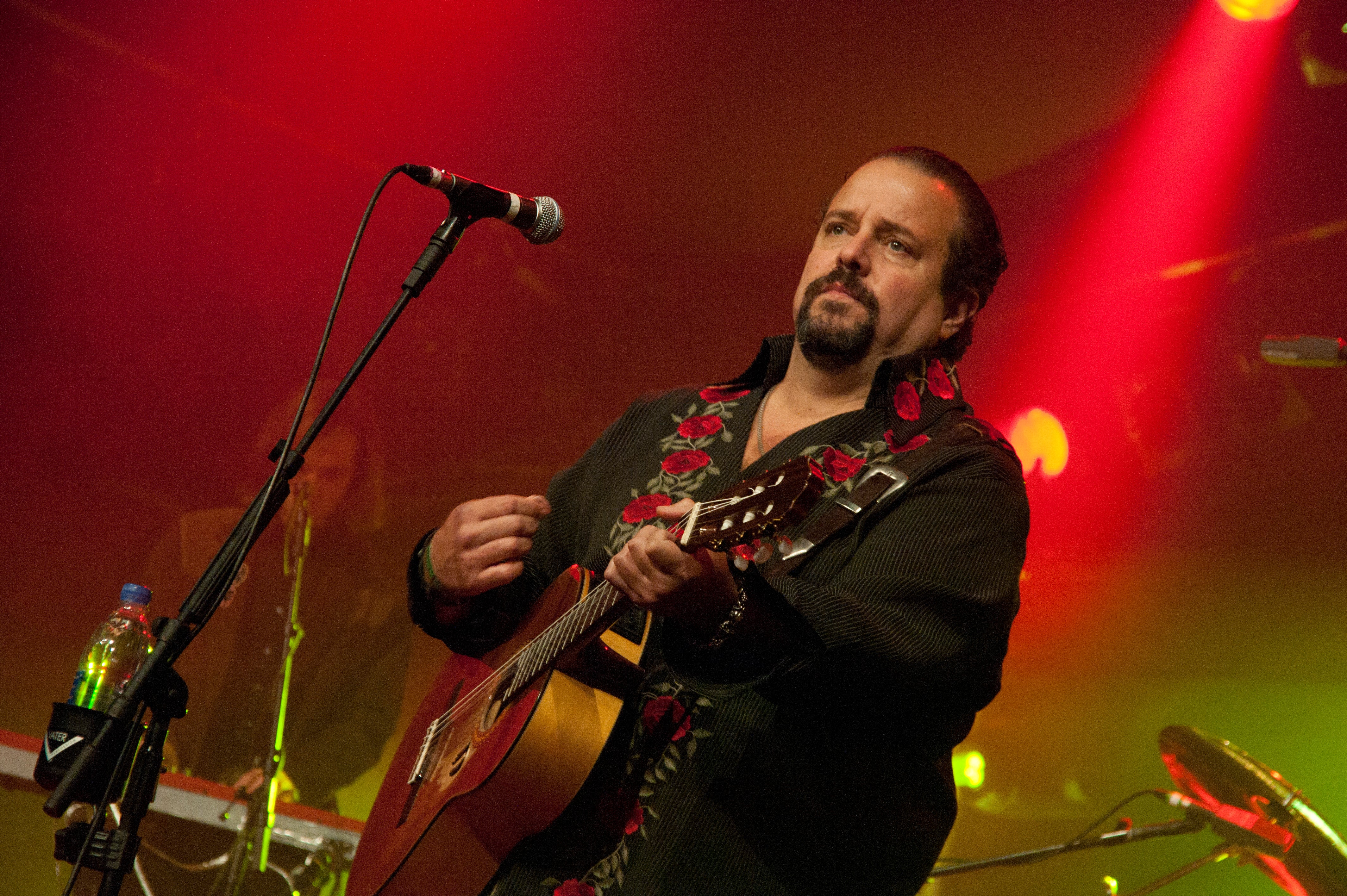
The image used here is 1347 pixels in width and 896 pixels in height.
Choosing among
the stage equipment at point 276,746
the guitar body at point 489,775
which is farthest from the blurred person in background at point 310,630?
the guitar body at point 489,775

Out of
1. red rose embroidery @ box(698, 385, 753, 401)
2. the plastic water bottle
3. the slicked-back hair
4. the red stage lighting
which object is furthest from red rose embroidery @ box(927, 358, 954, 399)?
the red stage lighting

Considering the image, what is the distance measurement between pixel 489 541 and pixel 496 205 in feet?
2.00

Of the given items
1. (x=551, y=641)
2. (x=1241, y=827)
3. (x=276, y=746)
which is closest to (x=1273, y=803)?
(x=1241, y=827)

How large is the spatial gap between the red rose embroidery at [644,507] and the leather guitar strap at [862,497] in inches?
12.6

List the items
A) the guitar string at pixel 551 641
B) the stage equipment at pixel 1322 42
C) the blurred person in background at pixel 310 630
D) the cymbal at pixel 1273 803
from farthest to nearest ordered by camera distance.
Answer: the blurred person in background at pixel 310 630 → the stage equipment at pixel 1322 42 → the cymbal at pixel 1273 803 → the guitar string at pixel 551 641

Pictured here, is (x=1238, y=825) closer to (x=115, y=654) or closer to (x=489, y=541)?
(x=489, y=541)

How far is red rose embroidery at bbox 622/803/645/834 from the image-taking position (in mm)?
1482

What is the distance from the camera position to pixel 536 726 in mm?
1454

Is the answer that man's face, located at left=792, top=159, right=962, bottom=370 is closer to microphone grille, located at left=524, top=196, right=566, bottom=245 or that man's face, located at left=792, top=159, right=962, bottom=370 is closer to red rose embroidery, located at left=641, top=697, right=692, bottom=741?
microphone grille, located at left=524, top=196, right=566, bottom=245

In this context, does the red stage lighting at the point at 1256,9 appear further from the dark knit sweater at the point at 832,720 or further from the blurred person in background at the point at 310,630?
the blurred person in background at the point at 310,630

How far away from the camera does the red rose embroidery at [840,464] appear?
173 cm

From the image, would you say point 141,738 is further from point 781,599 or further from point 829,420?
point 829,420

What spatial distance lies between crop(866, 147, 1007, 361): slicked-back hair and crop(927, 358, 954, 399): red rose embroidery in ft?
0.38

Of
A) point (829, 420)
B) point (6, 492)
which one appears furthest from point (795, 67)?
point (6, 492)
